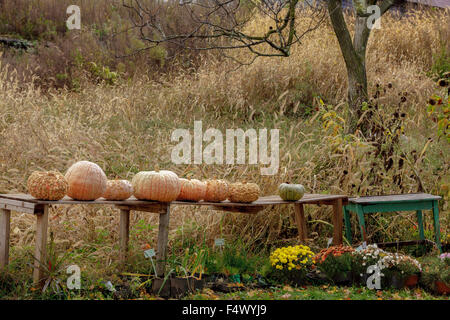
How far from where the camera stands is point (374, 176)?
614cm

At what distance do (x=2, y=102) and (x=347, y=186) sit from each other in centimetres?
472

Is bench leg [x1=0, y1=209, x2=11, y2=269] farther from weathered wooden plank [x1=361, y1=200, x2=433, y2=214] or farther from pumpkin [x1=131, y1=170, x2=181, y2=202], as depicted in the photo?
weathered wooden plank [x1=361, y1=200, x2=433, y2=214]

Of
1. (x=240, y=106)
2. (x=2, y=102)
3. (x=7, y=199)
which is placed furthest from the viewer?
(x=240, y=106)

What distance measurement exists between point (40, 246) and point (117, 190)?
66cm

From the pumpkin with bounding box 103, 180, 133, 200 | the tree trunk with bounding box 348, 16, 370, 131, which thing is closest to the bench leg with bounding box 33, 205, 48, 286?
the pumpkin with bounding box 103, 180, 133, 200

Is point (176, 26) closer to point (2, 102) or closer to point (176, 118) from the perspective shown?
point (176, 118)

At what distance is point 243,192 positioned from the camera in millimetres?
4582

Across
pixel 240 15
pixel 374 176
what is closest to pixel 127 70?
pixel 240 15

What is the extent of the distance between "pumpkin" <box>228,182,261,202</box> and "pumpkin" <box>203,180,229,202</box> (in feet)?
0.20

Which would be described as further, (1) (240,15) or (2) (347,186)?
(1) (240,15)

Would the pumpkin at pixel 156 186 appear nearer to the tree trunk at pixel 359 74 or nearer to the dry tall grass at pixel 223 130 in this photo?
the dry tall grass at pixel 223 130

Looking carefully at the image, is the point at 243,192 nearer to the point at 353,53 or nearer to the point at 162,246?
the point at 162,246
